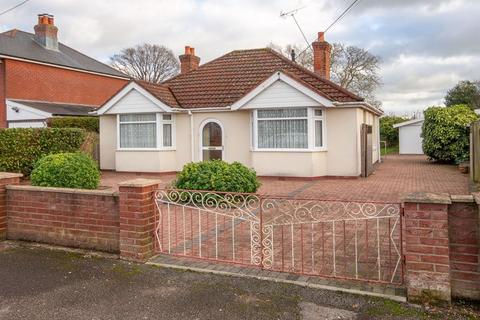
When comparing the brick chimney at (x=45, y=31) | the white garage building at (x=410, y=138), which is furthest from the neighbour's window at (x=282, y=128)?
the brick chimney at (x=45, y=31)

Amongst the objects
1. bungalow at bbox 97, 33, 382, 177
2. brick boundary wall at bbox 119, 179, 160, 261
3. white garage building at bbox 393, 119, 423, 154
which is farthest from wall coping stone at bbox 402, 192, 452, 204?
white garage building at bbox 393, 119, 423, 154

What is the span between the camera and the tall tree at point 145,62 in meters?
46.0

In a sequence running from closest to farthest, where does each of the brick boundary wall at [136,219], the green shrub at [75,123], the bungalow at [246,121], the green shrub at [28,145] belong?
the brick boundary wall at [136,219] → the green shrub at [28,145] → the bungalow at [246,121] → the green shrub at [75,123]

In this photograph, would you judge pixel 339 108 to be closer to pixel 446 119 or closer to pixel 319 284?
pixel 446 119

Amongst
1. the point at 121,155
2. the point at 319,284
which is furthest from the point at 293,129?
the point at 319,284

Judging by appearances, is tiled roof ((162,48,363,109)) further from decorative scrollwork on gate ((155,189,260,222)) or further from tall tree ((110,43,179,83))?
tall tree ((110,43,179,83))

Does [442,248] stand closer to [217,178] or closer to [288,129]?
[217,178]

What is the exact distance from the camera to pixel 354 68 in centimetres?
3528

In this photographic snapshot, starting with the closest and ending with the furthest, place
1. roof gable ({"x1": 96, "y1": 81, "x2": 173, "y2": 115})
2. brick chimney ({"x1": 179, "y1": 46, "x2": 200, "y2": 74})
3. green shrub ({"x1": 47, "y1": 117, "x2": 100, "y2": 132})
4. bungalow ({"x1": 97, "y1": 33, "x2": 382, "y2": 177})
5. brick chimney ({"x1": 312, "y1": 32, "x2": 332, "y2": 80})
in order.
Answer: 1. bungalow ({"x1": 97, "y1": 33, "x2": 382, "y2": 177})
2. roof gable ({"x1": 96, "y1": 81, "x2": 173, "y2": 115})
3. brick chimney ({"x1": 312, "y1": 32, "x2": 332, "y2": 80})
4. green shrub ({"x1": 47, "y1": 117, "x2": 100, "y2": 132})
5. brick chimney ({"x1": 179, "y1": 46, "x2": 200, "y2": 74})

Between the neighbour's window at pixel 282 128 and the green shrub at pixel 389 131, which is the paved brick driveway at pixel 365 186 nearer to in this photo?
the neighbour's window at pixel 282 128

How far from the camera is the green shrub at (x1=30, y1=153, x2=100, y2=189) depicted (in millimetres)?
8812

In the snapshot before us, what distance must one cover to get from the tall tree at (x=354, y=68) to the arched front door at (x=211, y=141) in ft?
70.2

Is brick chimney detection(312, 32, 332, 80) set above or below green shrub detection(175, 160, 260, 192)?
above

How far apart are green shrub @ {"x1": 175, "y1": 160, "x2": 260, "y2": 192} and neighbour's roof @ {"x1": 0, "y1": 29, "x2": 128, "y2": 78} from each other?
19.0 metres
